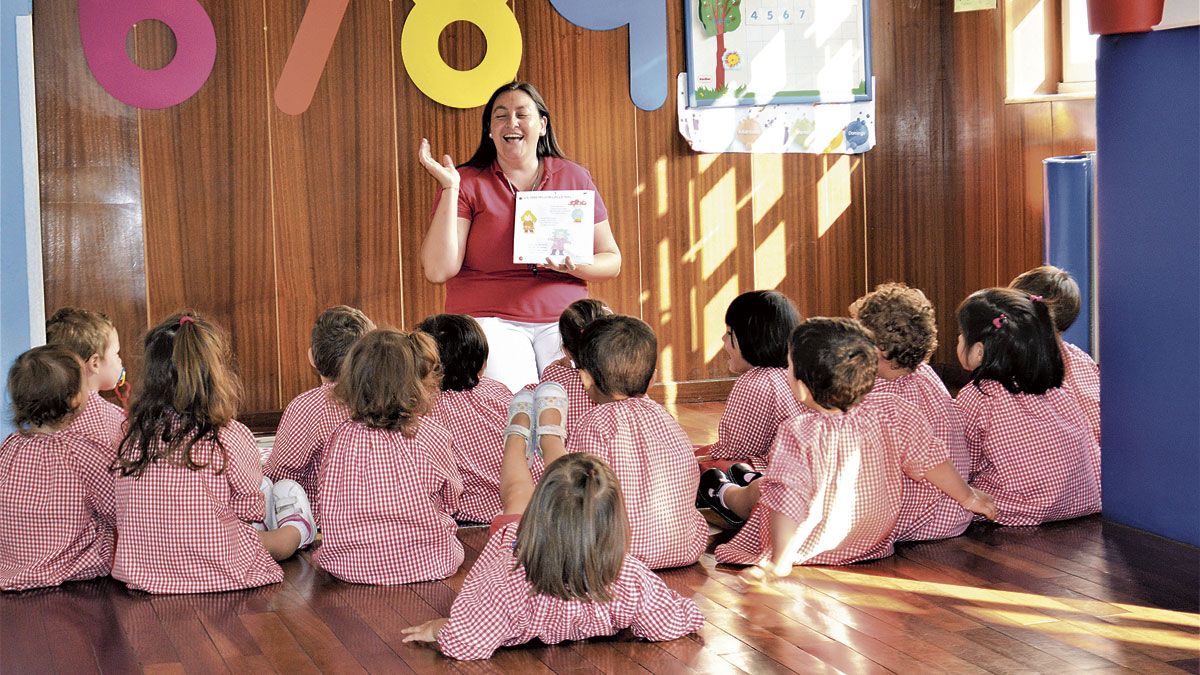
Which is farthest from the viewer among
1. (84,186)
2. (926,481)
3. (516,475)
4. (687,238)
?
(687,238)

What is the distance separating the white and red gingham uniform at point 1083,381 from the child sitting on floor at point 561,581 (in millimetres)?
1816

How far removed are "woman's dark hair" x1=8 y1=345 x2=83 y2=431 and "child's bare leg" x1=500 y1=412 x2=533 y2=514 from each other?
112 centimetres

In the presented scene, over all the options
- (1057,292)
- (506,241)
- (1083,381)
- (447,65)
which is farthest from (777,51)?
(1083,381)

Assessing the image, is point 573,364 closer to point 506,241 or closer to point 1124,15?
point 506,241

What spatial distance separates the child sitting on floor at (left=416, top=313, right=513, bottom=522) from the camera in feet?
12.7

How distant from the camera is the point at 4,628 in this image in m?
2.96

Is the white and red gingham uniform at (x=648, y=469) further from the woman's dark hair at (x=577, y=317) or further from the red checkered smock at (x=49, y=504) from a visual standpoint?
the red checkered smock at (x=49, y=504)

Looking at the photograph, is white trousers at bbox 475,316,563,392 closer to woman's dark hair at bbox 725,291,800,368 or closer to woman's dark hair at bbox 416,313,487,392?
woman's dark hair at bbox 416,313,487,392

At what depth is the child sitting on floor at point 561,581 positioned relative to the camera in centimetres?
252

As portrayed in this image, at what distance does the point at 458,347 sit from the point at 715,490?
90 cm

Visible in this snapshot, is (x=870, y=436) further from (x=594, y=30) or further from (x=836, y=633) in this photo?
(x=594, y=30)

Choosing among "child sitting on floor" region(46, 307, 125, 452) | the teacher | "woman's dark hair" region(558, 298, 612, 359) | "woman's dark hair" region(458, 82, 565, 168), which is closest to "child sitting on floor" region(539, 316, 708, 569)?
"woman's dark hair" region(558, 298, 612, 359)

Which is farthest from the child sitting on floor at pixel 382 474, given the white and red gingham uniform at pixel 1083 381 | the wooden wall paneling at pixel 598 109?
the wooden wall paneling at pixel 598 109

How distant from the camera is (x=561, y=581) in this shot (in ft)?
8.39
